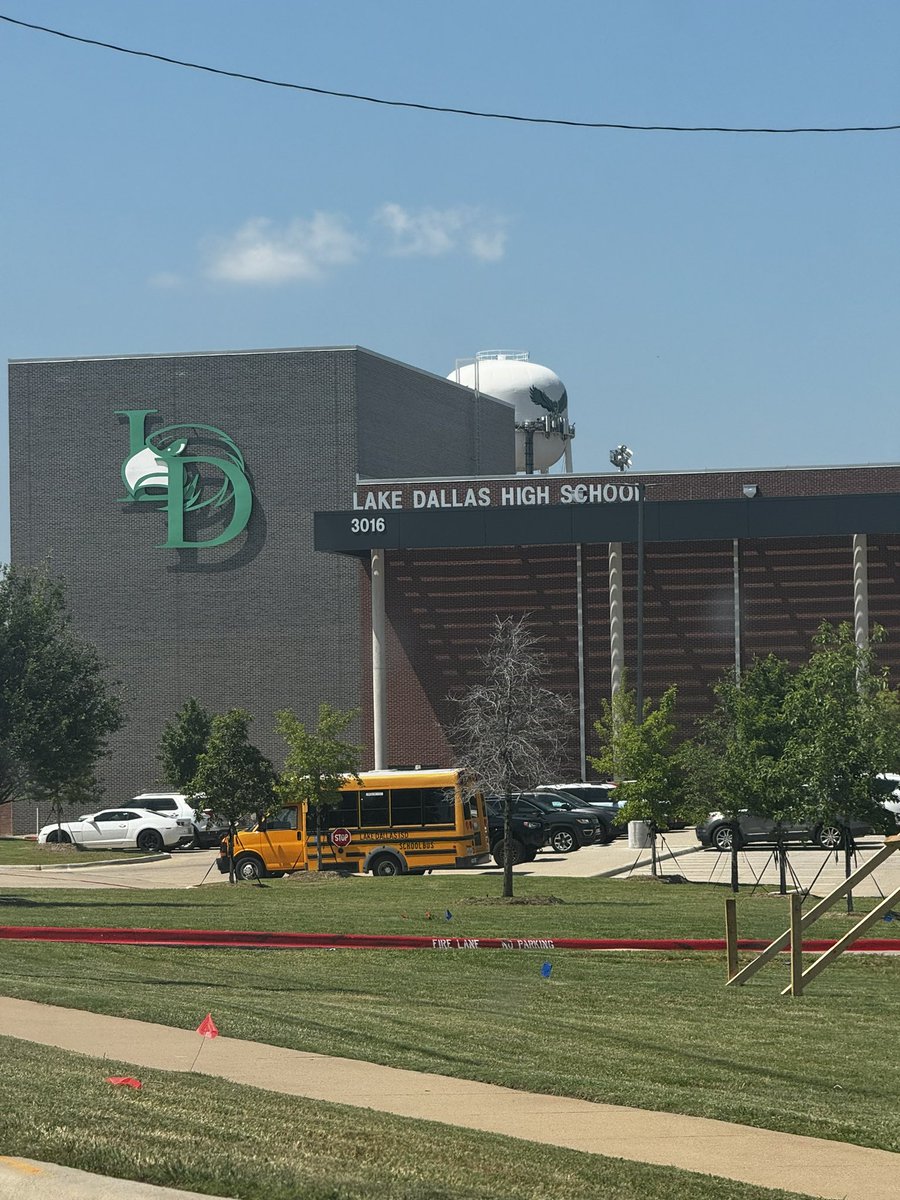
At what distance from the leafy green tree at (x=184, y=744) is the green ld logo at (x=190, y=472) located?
7158 mm

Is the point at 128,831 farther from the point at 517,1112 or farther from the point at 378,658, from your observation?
the point at 517,1112

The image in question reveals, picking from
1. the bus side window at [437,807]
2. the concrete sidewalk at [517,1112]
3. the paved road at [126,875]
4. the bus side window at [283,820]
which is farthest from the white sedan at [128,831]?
the concrete sidewalk at [517,1112]

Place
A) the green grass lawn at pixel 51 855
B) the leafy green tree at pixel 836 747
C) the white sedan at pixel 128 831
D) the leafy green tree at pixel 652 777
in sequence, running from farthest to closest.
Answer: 1. the white sedan at pixel 128 831
2. the green grass lawn at pixel 51 855
3. the leafy green tree at pixel 652 777
4. the leafy green tree at pixel 836 747

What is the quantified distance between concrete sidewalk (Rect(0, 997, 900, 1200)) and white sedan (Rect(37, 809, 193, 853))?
122ft

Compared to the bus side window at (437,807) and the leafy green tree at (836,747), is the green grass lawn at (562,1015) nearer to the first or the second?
the leafy green tree at (836,747)

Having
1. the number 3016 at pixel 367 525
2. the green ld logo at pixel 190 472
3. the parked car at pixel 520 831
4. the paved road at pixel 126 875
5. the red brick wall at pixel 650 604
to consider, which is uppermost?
the green ld logo at pixel 190 472

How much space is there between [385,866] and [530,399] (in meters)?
46.3

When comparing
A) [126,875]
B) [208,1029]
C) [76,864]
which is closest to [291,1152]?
[208,1029]

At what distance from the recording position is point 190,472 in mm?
62344

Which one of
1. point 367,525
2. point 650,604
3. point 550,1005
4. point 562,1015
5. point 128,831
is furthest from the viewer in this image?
point 650,604

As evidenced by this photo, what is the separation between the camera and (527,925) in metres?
23.9

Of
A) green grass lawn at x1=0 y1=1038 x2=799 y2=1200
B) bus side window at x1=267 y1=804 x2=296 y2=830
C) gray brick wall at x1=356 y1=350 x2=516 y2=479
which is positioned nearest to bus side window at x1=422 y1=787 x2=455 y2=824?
bus side window at x1=267 y1=804 x2=296 y2=830

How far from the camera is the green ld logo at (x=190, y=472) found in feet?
204

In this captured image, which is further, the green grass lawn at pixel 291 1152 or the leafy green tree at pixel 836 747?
the leafy green tree at pixel 836 747
